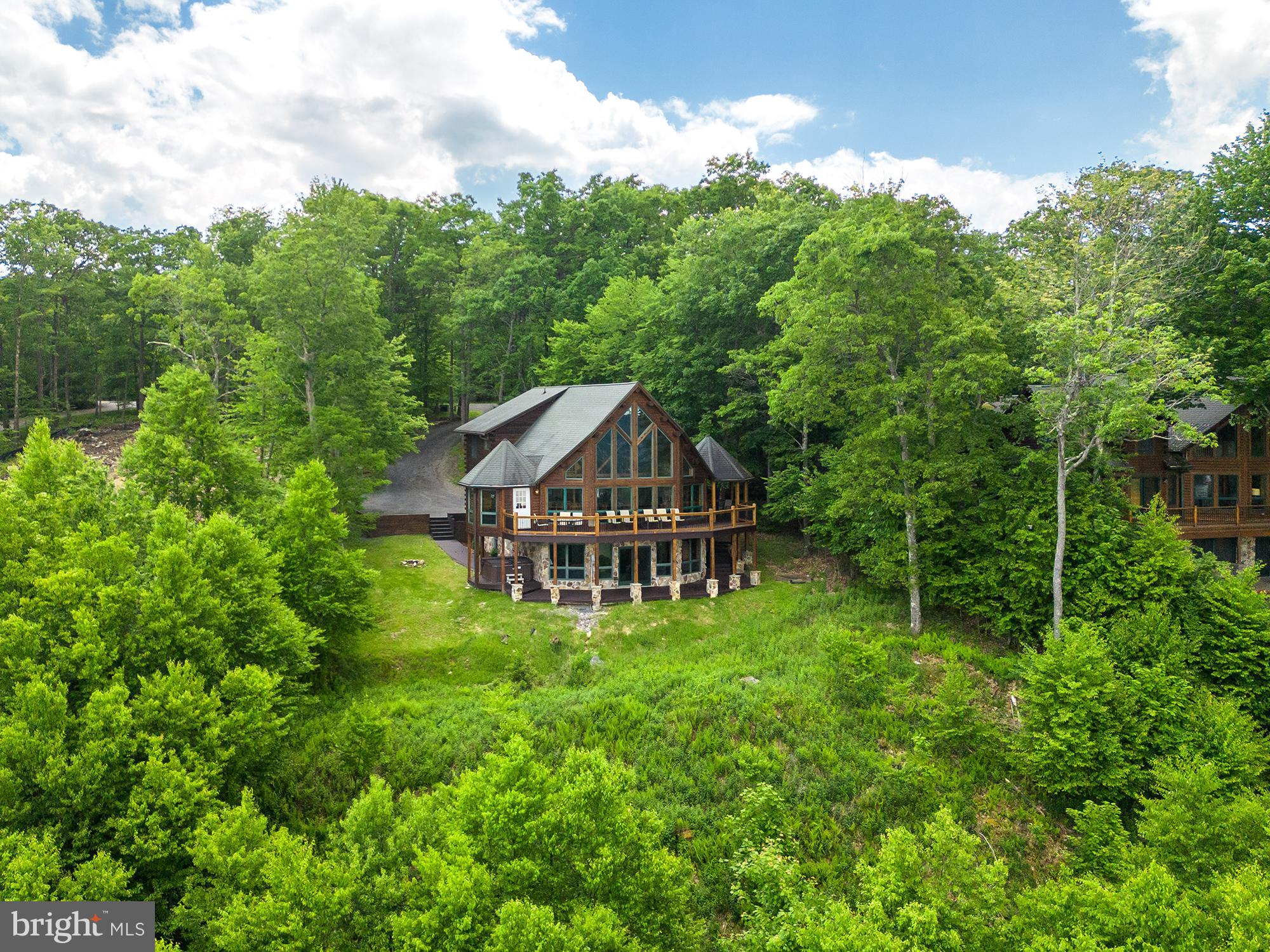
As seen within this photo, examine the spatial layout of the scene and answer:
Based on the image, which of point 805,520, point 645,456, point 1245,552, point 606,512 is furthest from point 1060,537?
point 1245,552

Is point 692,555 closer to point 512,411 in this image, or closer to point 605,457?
point 605,457

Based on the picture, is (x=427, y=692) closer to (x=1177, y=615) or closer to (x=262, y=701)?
(x=262, y=701)

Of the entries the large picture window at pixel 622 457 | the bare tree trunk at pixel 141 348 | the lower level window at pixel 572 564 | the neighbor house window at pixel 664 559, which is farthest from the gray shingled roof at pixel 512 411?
the bare tree trunk at pixel 141 348

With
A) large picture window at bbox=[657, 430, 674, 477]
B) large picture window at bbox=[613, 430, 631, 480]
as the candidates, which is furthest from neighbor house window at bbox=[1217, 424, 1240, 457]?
large picture window at bbox=[613, 430, 631, 480]

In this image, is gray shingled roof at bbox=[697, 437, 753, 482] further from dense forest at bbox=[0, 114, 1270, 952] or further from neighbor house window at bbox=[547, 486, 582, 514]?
neighbor house window at bbox=[547, 486, 582, 514]

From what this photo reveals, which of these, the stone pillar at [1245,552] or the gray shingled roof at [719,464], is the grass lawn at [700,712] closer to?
the gray shingled roof at [719,464]
